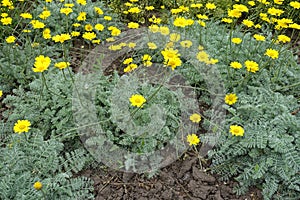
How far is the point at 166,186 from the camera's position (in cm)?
283

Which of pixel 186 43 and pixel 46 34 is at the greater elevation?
pixel 46 34

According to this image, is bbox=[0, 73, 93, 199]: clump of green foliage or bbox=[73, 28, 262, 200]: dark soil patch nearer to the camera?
bbox=[0, 73, 93, 199]: clump of green foliage

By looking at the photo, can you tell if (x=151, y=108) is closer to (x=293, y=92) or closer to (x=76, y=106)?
(x=76, y=106)

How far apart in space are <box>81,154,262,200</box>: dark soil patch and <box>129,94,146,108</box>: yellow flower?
1.81ft

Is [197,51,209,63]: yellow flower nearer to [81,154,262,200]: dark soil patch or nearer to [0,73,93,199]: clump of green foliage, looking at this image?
[81,154,262,200]: dark soil patch

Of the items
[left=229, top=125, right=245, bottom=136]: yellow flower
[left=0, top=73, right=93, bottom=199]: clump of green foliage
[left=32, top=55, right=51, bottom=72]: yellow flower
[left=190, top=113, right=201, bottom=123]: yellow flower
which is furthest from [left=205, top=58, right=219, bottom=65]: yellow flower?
[left=32, top=55, right=51, bottom=72]: yellow flower

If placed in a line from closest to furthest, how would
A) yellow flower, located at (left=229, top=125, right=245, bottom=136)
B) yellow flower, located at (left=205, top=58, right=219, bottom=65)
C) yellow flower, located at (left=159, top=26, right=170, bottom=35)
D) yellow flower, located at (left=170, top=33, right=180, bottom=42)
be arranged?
yellow flower, located at (left=229, top=125, right=245, bottom=136)
yellow flower, located at (left=205, top=58, right=219, bottom=65)
yellow flower, located at (left=170, top=33, right=180, bottom=42)
yellow flower, located at (left=159, top=26, right=170, bottom=35)

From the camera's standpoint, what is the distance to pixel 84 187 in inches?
110

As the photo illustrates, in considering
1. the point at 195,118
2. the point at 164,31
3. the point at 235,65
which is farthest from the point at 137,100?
the point at 164,31

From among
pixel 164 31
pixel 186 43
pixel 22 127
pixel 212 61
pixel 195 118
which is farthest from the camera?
pixel 164 31

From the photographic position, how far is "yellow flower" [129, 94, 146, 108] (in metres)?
2.84

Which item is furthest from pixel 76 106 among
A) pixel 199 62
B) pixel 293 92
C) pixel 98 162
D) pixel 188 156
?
pixel 293 92

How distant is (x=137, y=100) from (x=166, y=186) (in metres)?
0.70

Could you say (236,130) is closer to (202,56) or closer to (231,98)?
(231,98)
